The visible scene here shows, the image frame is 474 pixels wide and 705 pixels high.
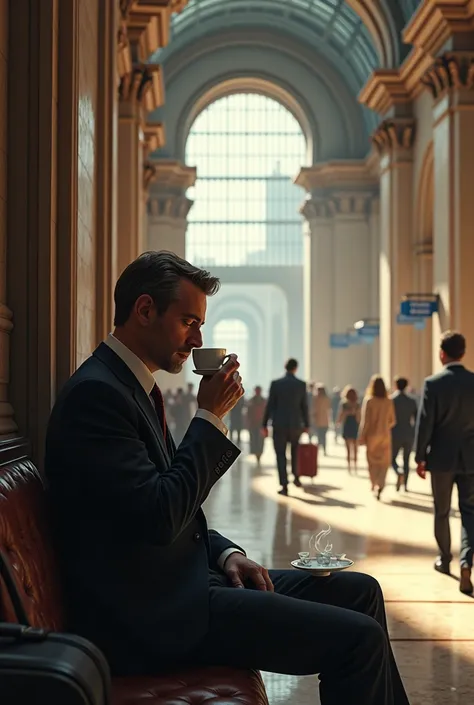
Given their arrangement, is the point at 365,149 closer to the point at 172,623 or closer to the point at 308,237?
the point at 308,237

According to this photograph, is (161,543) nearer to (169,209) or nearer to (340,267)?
(340,267)

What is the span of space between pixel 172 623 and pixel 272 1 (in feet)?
104

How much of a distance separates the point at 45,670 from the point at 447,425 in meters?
6.62

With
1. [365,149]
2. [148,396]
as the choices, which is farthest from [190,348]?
[365,149]

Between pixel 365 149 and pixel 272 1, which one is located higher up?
pixel 272 1

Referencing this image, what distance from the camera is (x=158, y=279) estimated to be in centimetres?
318

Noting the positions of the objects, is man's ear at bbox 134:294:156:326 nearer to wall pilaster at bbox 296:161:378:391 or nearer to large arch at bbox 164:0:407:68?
large arch at bbox 164:0:407:68

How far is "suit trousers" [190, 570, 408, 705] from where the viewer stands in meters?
2.98

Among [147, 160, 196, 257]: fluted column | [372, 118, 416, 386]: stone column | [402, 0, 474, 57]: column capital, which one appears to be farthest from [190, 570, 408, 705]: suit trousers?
[147, 160, 196, 257]: fluted column

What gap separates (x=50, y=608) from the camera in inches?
116

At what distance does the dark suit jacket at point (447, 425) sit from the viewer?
8188 millimetres

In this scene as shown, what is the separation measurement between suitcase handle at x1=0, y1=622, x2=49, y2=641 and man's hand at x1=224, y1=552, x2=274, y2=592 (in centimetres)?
140

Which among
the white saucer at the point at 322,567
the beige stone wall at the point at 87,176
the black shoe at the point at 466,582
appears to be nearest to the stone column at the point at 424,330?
the black shoe at the point at 466,582

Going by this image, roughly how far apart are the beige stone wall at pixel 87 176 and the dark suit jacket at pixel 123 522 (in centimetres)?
225
